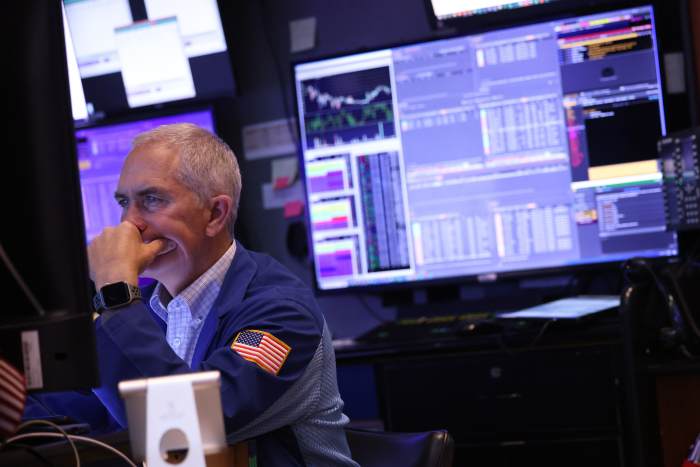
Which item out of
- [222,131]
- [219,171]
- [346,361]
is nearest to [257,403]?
[219,171]

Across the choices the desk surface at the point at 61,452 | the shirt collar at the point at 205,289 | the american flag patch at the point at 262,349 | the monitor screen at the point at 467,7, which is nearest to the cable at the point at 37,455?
the desk surface at the point at 61,452

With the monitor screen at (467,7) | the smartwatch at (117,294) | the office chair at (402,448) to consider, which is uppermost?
the monitor screen at (467,7)

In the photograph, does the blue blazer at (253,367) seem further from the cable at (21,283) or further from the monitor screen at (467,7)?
the monitor screen at (467,7)

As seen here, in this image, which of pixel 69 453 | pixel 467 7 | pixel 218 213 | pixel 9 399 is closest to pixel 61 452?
pixel 69 453

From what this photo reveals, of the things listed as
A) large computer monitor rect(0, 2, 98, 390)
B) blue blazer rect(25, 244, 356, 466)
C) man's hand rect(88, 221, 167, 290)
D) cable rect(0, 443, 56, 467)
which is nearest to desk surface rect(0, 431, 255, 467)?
cable rect(0, 443, 56, 467)

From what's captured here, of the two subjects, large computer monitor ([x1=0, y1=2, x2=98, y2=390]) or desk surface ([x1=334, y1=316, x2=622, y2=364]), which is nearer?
large computer monitor ([x1=0, y1=2, x2=98, y2=390])

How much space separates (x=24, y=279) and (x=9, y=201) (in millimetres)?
89

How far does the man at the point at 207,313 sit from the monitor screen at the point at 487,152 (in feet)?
3.61

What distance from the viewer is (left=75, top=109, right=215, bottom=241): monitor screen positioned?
132 inches

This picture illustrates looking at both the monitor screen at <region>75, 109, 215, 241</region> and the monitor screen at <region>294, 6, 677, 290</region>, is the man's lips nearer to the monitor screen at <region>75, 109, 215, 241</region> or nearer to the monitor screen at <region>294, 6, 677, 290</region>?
the monitor screen at <region>294, 6, 677, 290</region>

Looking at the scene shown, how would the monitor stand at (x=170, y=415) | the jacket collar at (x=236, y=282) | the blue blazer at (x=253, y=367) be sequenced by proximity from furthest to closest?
the jacket collar at (x=236, y=282) < the blue blazer at (x=253, y=367) < the monitor stand at (x=170, y=415)

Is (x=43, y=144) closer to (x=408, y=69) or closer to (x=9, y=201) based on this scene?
(x=9, y=201)

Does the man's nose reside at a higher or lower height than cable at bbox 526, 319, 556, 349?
higher

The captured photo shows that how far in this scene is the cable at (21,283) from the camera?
104cm
